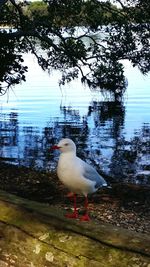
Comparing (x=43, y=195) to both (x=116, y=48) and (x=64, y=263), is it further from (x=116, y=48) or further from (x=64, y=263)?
(x=116, y=48)

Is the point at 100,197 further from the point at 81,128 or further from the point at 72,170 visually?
the point at 81,128

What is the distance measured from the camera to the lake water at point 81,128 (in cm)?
1345

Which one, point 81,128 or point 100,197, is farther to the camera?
point 81,128

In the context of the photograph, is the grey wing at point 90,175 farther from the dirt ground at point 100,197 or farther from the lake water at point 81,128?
the lake water at point 81,128

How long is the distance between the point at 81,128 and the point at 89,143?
373 cm

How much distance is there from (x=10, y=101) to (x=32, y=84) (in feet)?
25.2

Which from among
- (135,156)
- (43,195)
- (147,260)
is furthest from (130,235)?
(135,156)

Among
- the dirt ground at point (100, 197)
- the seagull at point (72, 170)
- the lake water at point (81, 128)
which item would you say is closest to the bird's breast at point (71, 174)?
the seagull at point (72, 170)

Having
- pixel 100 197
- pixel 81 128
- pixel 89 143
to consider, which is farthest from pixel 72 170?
pixel 81 128

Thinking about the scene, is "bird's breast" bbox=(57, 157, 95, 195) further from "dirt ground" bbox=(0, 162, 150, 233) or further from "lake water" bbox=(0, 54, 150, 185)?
"lake water" bbox=(0, 54, 150, 185)

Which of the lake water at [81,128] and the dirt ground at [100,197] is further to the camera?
the lake water at [81,128]

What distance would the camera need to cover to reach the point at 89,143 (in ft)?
54.5

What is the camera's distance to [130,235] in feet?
8.50

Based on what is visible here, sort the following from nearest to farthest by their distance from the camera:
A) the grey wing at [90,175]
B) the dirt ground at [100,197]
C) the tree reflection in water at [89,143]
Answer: the grey wing at [90,175] < the dirt ground at [100,197] < the tree reflection in water at [89,143]
